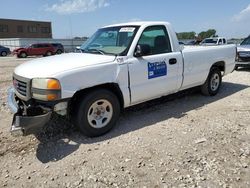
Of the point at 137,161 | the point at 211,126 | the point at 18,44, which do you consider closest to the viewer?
the point at 137,161

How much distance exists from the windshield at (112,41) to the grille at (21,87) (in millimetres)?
1492

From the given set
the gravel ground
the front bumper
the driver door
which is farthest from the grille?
the driver door

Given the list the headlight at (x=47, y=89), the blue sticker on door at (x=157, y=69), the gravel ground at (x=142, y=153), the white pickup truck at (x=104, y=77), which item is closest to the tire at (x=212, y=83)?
the white pickup truck at (x=104, y=77)

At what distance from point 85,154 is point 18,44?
137 ft

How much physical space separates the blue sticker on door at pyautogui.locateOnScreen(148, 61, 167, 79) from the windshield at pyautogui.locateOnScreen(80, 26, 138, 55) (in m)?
0.60

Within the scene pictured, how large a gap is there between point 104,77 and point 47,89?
0.97m

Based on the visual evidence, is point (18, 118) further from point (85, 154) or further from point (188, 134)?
point (188, 134)

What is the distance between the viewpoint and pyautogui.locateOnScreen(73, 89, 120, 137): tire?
4535mm

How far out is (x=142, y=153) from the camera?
419 cm

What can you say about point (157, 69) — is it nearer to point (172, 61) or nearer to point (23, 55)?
point (172, 61)

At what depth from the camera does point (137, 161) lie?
397 cm

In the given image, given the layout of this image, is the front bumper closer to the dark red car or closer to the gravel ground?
the gravel ground

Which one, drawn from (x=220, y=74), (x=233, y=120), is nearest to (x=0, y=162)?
(x=233, y=120)

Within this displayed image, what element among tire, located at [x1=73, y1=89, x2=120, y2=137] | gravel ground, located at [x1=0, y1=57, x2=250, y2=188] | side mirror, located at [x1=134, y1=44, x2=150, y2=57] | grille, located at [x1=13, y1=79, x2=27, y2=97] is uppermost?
side mirror, located at [x1=134, y1=44, x2=150, y2=57]
